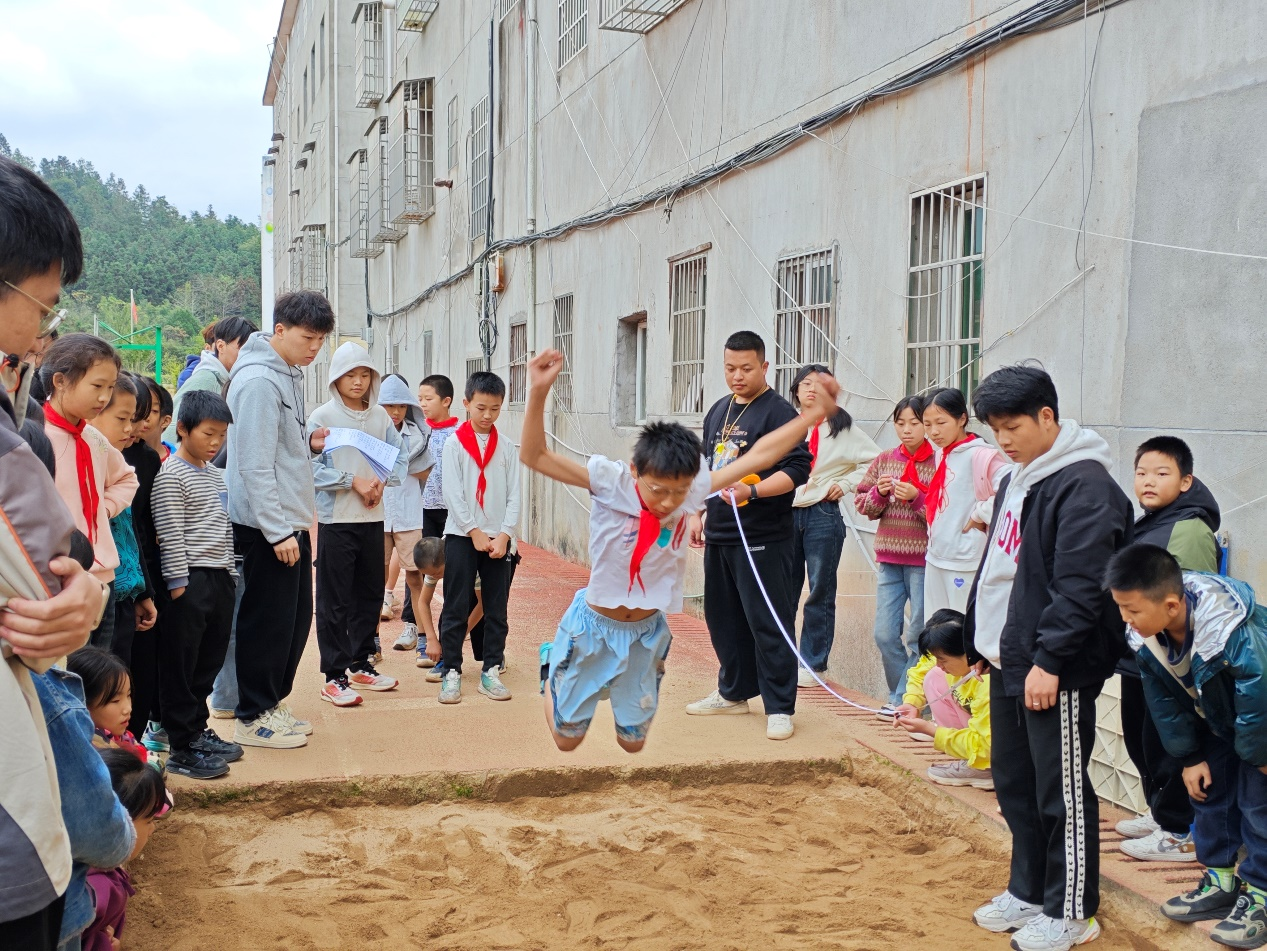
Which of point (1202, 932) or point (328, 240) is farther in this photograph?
point (328, 240)

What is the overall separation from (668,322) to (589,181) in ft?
9.93

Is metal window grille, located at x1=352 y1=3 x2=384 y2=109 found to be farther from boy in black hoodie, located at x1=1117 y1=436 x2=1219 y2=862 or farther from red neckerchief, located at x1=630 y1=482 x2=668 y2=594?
boy in black hoodie, located at x1=1117 y1=436 x2=1219 y2=862

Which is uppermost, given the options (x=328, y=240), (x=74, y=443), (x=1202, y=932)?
(x=328, y=240)

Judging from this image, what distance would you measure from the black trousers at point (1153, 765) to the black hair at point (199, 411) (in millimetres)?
4066

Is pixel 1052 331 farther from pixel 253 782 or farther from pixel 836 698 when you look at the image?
pixel 253 782

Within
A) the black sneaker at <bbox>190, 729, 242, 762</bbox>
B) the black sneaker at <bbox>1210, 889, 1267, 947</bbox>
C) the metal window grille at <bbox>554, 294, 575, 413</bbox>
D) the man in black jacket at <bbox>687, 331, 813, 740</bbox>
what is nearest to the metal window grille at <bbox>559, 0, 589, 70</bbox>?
the metal window grille at <bbox>554, 294, 575, 413</bbox>

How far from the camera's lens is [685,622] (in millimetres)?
10555

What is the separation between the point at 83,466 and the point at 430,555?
3.67m

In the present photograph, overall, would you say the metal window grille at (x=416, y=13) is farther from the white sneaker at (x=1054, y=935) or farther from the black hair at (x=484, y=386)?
the white sneaker at (x=1054, y=935)

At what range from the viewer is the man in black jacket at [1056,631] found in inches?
154

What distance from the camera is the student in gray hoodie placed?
559cm

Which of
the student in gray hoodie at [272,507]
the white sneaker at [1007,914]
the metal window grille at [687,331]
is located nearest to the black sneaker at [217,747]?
the student in gray hoodie at [272,507]

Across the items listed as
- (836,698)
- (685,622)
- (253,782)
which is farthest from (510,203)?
(253,782)

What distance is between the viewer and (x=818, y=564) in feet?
23.9
